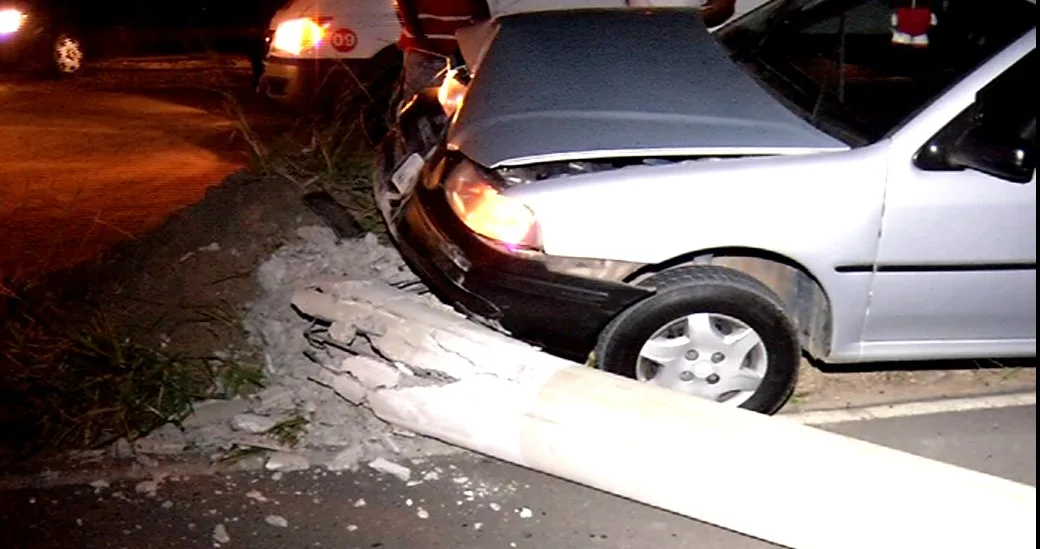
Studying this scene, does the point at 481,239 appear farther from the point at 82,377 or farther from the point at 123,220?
the point at 123,220

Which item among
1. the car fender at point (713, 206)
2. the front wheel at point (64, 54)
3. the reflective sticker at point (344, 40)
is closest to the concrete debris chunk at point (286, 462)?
the car fender at point (713, 206)

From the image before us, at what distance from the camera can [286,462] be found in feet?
12.3

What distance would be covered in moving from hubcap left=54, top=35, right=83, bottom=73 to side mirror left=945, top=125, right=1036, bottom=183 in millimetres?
10744

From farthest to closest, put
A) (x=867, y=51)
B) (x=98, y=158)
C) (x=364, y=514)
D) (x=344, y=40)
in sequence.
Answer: (x=98, y=158) → (x=344, y=40) → (x=867, y=51) → (x=364, y=514)

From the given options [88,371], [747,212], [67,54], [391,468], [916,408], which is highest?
[747,212]

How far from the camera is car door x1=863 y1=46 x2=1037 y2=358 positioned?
3.52 metres

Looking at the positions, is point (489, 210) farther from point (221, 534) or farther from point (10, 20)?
point (10, 20)

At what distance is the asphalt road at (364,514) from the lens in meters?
3.33

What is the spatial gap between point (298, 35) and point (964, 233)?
5.12m

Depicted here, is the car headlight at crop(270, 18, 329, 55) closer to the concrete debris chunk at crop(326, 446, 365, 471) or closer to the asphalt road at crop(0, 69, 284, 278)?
the asphalt road at crop(0, 69, 284, 278)

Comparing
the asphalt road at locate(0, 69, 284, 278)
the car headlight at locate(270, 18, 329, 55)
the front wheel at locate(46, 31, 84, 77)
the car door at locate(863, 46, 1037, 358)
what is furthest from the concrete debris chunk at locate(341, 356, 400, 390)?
the front wheel at locate(46, 31, 84, 77)

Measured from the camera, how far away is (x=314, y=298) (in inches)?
167

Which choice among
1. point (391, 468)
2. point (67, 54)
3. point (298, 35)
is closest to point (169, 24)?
point (67, 54)

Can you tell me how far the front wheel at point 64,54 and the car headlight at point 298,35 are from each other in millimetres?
5491
